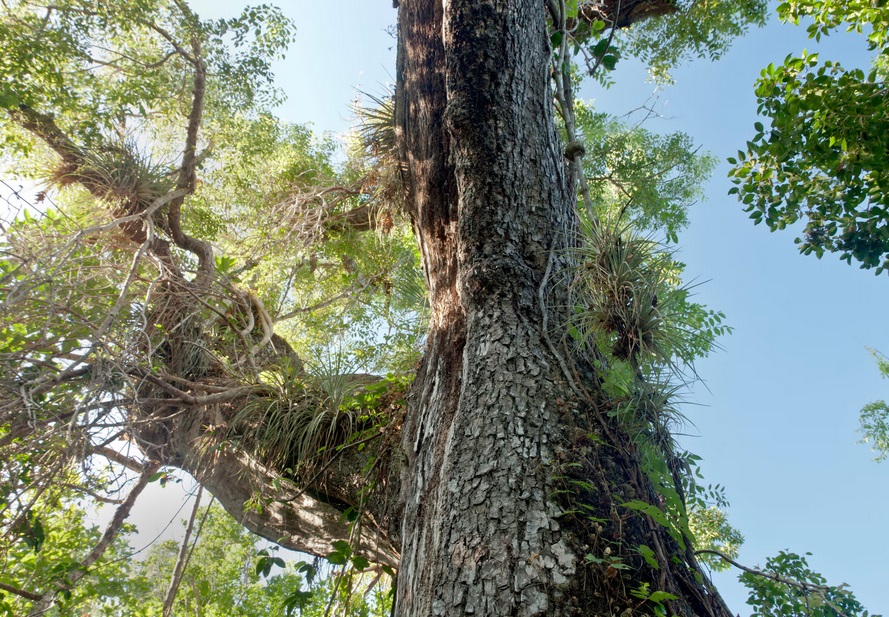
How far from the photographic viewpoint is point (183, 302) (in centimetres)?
357

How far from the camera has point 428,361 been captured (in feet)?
7.70

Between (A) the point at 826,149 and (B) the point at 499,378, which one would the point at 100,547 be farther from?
(A) the point at 826,149

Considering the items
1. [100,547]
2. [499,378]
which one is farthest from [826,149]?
[100,547]

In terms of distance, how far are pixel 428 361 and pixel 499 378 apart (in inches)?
21.4

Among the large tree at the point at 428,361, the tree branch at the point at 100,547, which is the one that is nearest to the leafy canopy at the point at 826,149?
the large tree at the point at 428,361

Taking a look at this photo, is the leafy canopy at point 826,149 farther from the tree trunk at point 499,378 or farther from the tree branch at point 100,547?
the tree branch at point 100,547

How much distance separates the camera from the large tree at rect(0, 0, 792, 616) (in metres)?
1.54

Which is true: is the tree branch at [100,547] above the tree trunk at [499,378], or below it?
below

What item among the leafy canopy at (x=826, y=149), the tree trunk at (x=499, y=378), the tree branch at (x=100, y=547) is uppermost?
the leafy canopy at (x=826, y=149)

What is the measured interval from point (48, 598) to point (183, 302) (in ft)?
5.75

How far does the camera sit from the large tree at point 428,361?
154 centimetres

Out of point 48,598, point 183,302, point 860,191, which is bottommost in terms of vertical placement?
point 48,598

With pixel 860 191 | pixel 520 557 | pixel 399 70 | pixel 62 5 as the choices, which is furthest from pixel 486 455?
pixel 62 5

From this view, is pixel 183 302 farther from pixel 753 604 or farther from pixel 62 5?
pixel 753 604
